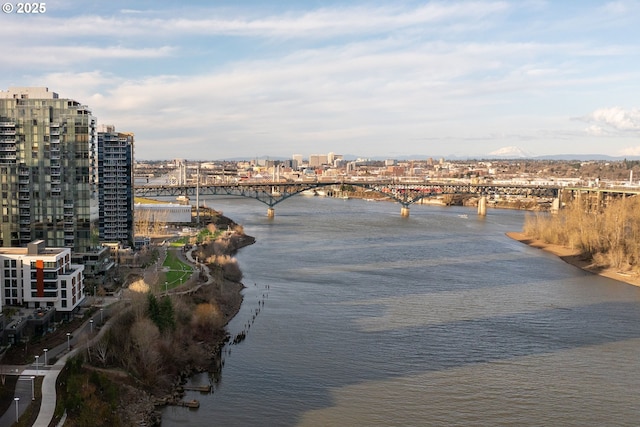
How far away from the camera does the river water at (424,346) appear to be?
7.07 m

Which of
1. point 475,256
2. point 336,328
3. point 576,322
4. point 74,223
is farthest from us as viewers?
point 475,256

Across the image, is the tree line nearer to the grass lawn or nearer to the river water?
the river water

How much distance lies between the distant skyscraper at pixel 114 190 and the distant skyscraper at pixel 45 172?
347 centimetres

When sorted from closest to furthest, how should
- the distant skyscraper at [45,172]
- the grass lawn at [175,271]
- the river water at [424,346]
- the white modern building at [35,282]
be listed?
the river water at [424,346] → the white modern building at [35,282] → the distant skyscraper at [45,172] → the grass lawn at [175,271]

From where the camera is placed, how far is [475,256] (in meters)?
17.4

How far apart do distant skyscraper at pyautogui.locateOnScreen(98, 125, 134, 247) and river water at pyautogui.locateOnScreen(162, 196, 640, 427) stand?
3.29 m

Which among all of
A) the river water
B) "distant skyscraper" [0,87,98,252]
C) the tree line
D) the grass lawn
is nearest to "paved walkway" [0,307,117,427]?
the river water

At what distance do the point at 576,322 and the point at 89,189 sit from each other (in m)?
9.33

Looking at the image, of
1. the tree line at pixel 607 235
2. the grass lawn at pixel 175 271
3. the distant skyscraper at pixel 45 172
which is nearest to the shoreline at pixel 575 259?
the tree line at pixel 607 235

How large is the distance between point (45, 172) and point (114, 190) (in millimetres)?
3678

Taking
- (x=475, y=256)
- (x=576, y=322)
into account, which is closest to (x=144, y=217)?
(x=475, y=256)

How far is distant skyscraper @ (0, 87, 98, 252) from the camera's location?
11195mm

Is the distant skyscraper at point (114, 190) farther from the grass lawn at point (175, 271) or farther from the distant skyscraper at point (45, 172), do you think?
the distant skyscraper at point (45, 172)

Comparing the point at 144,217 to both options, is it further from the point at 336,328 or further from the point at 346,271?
the point at 336,328
